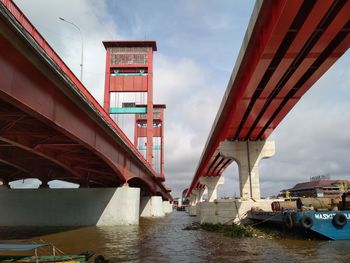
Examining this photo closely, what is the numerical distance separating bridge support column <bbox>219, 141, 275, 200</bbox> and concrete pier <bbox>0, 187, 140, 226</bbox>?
36.3ft

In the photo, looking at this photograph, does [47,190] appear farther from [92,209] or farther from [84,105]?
[84,105]

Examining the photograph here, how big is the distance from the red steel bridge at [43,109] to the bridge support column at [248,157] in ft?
33.0

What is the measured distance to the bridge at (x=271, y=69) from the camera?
15.6m

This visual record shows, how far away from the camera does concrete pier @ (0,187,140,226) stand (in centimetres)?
3575

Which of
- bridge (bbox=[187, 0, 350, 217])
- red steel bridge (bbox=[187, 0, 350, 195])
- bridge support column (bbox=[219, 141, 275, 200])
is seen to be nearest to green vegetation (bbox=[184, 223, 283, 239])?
bridge support column (bbox=[219, 141, 275, 200])

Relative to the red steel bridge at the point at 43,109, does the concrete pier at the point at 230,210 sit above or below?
below

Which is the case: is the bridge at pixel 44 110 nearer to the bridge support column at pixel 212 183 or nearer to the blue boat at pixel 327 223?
the blue boat at pixel 327 223

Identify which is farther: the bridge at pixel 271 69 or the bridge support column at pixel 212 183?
the bridge support column at pixel 212 183

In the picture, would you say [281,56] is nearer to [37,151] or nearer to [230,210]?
[230,210]

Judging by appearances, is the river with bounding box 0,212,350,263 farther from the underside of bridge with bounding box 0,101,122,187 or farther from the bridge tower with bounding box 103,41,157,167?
the bridge tower with bounding box 103,41,157,167

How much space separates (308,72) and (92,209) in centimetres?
2492

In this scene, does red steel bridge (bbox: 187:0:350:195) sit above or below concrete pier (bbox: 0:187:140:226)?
above

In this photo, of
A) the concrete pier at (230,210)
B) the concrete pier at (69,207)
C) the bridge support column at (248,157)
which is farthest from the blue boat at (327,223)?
the concrete pier at (69,207)

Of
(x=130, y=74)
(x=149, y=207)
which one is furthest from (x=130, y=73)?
(x=149, y=207)
